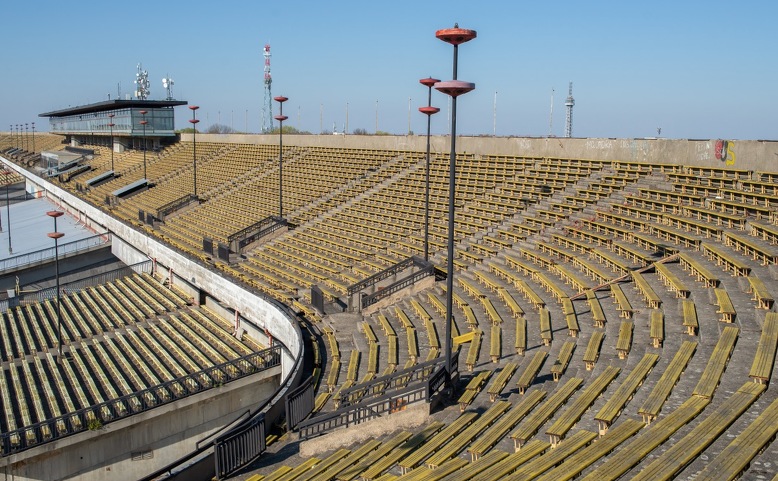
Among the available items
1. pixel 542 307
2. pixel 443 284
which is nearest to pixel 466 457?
pixel 542 307

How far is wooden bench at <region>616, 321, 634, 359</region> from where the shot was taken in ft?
43.3

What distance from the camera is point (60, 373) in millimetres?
21219

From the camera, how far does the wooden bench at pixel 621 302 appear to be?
1543 centimetres

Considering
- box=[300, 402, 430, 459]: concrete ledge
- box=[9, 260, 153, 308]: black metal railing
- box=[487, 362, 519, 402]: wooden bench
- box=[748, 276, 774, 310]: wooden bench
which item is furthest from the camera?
box=[9, 260, 153, 308]: black metal railing

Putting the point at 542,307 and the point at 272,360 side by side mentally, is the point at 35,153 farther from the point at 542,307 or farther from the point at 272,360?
the point at 542,307

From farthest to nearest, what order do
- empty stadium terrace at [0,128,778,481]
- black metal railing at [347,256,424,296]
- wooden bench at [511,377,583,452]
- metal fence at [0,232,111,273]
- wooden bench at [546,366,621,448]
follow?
metal fence at [0,232,111,273]
black metal railing at [347,256,424,296]
empty stadium terrace at [0,128,778,481]
wooden bench at [511,377,583,452]
wooden bench at [546,366,621,448]

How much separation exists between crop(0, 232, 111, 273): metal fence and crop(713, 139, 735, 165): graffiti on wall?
2954 centimetres

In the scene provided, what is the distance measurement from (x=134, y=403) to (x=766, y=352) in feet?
47.3

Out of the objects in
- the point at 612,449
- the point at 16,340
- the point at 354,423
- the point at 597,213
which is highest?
the point at 597,213

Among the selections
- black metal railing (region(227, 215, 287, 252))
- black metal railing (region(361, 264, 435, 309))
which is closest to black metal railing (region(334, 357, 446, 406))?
black metal railing (region(361, 264, 435, 309))

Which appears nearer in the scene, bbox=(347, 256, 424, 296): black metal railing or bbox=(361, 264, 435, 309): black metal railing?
bbox=(361, 264, 435, 309): black metal railing

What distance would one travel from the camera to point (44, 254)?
36656 mm

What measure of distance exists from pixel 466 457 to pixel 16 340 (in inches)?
813

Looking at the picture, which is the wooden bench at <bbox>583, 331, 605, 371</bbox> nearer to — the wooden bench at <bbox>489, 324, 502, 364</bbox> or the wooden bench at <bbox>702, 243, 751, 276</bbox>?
the wooden bench at <bbox>489, 324, 502, 364</bbox>
